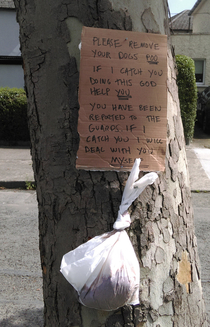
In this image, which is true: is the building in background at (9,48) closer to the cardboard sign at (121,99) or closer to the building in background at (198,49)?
the building in background at (198,49)

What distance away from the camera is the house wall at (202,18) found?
61.1 ft

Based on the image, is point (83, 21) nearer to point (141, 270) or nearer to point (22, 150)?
Answer: point (141, 270)

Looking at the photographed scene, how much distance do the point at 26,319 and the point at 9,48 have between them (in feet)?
50.5

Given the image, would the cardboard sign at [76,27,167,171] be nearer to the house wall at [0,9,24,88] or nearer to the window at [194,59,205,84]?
the window at [194,59,205,84]

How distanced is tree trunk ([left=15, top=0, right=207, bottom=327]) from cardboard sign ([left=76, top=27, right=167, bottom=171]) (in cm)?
4

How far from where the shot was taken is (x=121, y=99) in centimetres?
125

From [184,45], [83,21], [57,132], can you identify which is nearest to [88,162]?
[57,132]

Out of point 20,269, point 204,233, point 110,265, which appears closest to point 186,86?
point 204,233

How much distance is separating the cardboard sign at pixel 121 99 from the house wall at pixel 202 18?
63.3 feet

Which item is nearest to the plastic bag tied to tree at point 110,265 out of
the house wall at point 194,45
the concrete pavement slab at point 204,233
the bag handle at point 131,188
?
the bag handle at point 131,188

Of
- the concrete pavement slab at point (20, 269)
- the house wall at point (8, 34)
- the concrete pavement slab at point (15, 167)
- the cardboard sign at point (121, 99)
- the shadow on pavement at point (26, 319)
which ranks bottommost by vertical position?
the shadow on pavement at point (26, 319)

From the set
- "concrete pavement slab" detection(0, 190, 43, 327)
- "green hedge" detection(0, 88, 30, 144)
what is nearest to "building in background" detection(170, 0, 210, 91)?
→ "green hedge" detection(0, 88, 30, 144)

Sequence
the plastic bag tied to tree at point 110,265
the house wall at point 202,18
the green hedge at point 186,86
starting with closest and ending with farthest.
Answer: the plastic bag tied to tree at point 110,265, the green hedge at point 186,86, the house wall at point 202,18

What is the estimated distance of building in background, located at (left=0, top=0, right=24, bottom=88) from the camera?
51.6 feet
